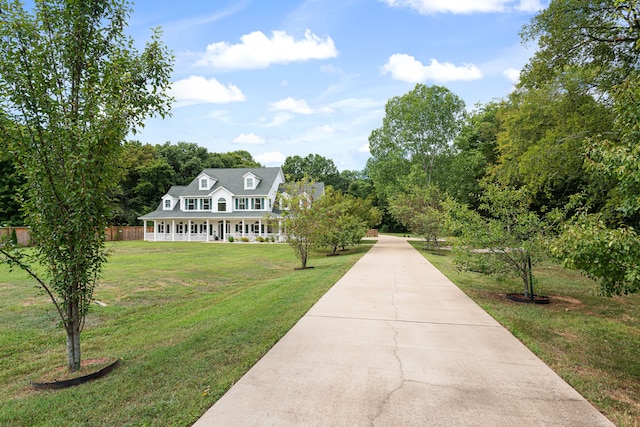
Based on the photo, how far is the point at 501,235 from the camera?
7.31 m

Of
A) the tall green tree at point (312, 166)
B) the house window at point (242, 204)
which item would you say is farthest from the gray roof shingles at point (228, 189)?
the tall green tree at point (312, 166)

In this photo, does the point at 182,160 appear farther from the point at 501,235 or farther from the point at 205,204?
the point at 501,235

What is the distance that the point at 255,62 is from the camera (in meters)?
14.5

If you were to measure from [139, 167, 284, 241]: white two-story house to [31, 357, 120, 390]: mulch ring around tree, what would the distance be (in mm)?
27792

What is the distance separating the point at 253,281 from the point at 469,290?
6683 millimetres

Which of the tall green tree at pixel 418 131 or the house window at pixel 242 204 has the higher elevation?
the tall green tree at pixel 418 131

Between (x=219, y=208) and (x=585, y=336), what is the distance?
106 ft

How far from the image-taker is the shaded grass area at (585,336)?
3.39 m

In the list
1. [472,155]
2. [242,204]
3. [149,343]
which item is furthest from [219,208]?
[149,343]

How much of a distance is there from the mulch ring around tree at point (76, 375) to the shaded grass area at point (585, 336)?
5.26 m

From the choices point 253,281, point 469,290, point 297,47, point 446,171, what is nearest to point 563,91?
point 469,290

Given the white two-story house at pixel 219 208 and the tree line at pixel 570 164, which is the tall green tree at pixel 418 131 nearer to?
the tree line at pixel 570 164

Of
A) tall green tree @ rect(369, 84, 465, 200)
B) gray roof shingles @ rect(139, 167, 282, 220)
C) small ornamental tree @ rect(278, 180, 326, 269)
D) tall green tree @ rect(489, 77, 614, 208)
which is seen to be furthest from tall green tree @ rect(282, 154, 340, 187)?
tall green tree @ rect(489, 77, 614, 208)

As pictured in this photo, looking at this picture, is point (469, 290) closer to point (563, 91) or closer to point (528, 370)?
point (528, 370)
